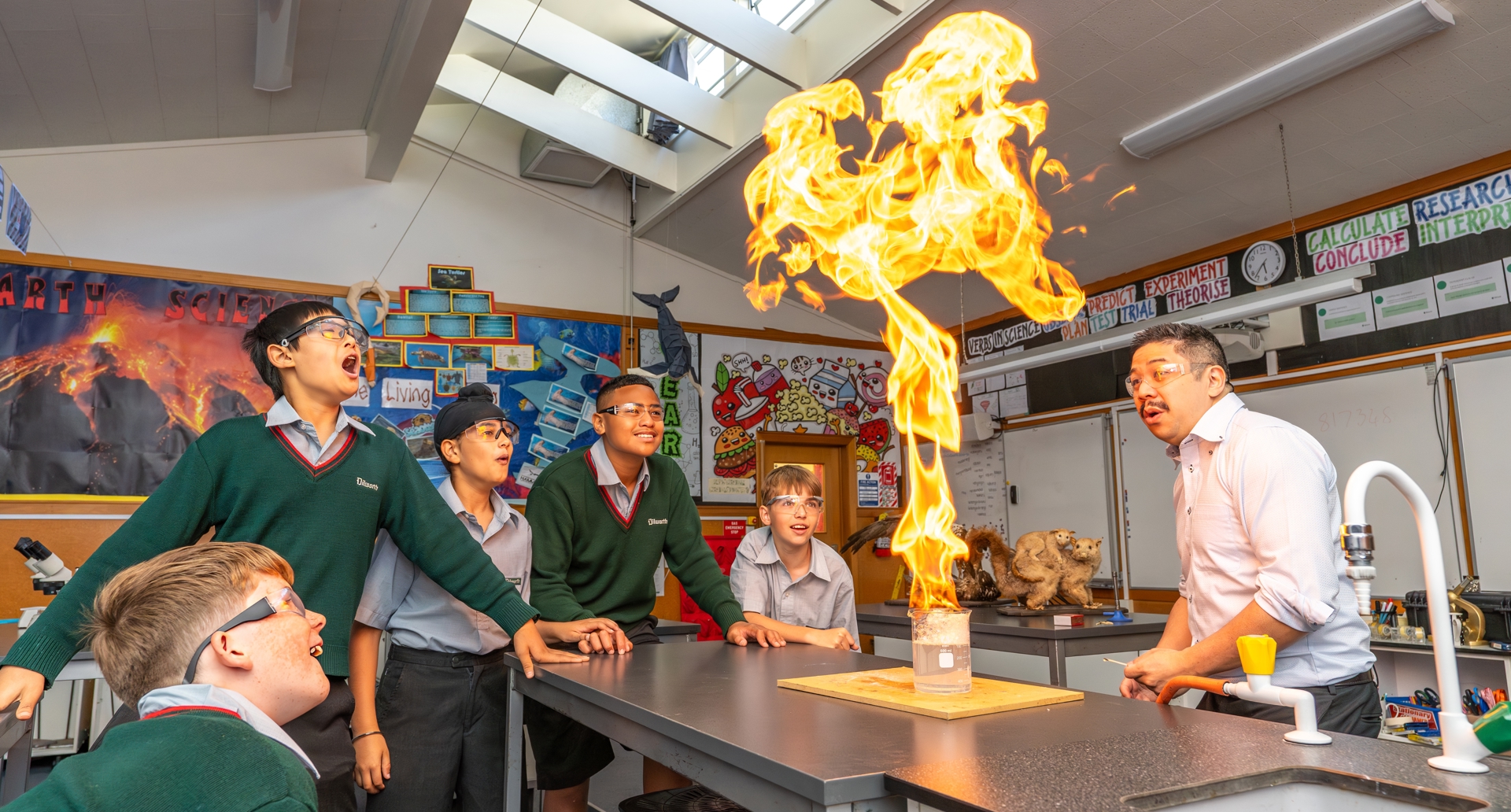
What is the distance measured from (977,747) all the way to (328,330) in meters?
1.82

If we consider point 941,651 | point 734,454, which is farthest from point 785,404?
point 941,651

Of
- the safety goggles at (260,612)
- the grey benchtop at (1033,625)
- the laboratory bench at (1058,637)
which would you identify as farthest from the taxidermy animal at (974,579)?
the safety goggles at (260,612)

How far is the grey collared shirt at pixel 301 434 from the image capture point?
84.4 inches

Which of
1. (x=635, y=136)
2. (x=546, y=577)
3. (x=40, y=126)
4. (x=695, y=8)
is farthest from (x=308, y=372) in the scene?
(x=635, y=136)

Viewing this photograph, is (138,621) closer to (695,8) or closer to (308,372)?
(308,372)

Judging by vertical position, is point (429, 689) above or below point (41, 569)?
below

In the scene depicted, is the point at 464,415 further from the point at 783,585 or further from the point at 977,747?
the point at 977,747

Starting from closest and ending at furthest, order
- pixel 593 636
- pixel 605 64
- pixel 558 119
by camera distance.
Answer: pixel 593 636
pixel 605 64
pixel 558 119

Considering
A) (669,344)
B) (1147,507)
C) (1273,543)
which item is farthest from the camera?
(669,344)

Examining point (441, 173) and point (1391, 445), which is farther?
point (441, 173)

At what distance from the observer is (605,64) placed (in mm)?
6332

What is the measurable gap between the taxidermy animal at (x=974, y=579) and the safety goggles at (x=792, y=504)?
2264mm

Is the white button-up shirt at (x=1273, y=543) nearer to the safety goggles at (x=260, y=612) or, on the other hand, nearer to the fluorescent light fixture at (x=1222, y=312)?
the fluorescent light fixture at (x=1222, y=312)

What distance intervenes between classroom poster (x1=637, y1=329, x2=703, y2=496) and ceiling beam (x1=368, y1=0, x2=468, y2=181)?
2460 millimetres
